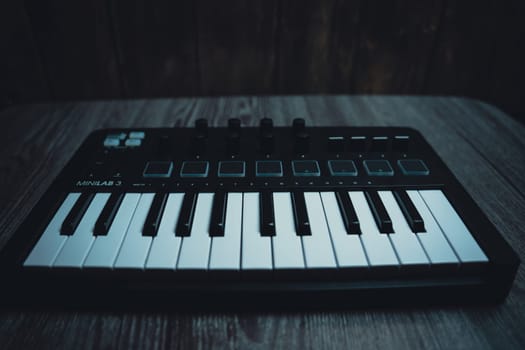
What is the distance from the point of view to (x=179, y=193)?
59 centimetres

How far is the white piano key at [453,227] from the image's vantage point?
48 cm

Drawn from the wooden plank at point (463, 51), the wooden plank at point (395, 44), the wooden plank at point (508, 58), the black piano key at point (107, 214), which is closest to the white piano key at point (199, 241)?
the black piano key at point (107, 214)

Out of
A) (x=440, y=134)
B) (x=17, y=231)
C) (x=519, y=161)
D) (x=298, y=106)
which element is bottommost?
(x=17, y=231)

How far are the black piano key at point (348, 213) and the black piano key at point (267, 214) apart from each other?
10 centimetres

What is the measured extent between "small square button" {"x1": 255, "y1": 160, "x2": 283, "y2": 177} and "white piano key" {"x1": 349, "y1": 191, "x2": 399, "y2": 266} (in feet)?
0.42

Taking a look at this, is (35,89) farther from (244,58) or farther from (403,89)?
(403,89)

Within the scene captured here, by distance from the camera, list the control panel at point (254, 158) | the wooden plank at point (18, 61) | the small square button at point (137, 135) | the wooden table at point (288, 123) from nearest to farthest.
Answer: the wooden table at point (288, 123) → the control panel at point (254, 158) → the small square button at point (137, 135) → the wooden plank at point (18, 61)

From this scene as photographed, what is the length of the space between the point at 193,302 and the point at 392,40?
911 mm

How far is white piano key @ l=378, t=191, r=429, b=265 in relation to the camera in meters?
0.47

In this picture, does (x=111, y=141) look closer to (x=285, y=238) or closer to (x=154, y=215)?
(x=154, y=215)

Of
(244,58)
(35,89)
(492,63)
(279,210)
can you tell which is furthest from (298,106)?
(35,89)

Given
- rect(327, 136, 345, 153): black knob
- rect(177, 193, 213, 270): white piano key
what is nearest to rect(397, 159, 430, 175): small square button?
rect(327, 136, 345, 153): black knob

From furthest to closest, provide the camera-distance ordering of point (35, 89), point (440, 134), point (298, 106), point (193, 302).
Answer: point (35, 89), point (298, 106), point (440, 134), point (193, 302)

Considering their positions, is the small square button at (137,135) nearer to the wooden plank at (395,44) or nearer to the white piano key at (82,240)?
the white piano key at (82,240)
